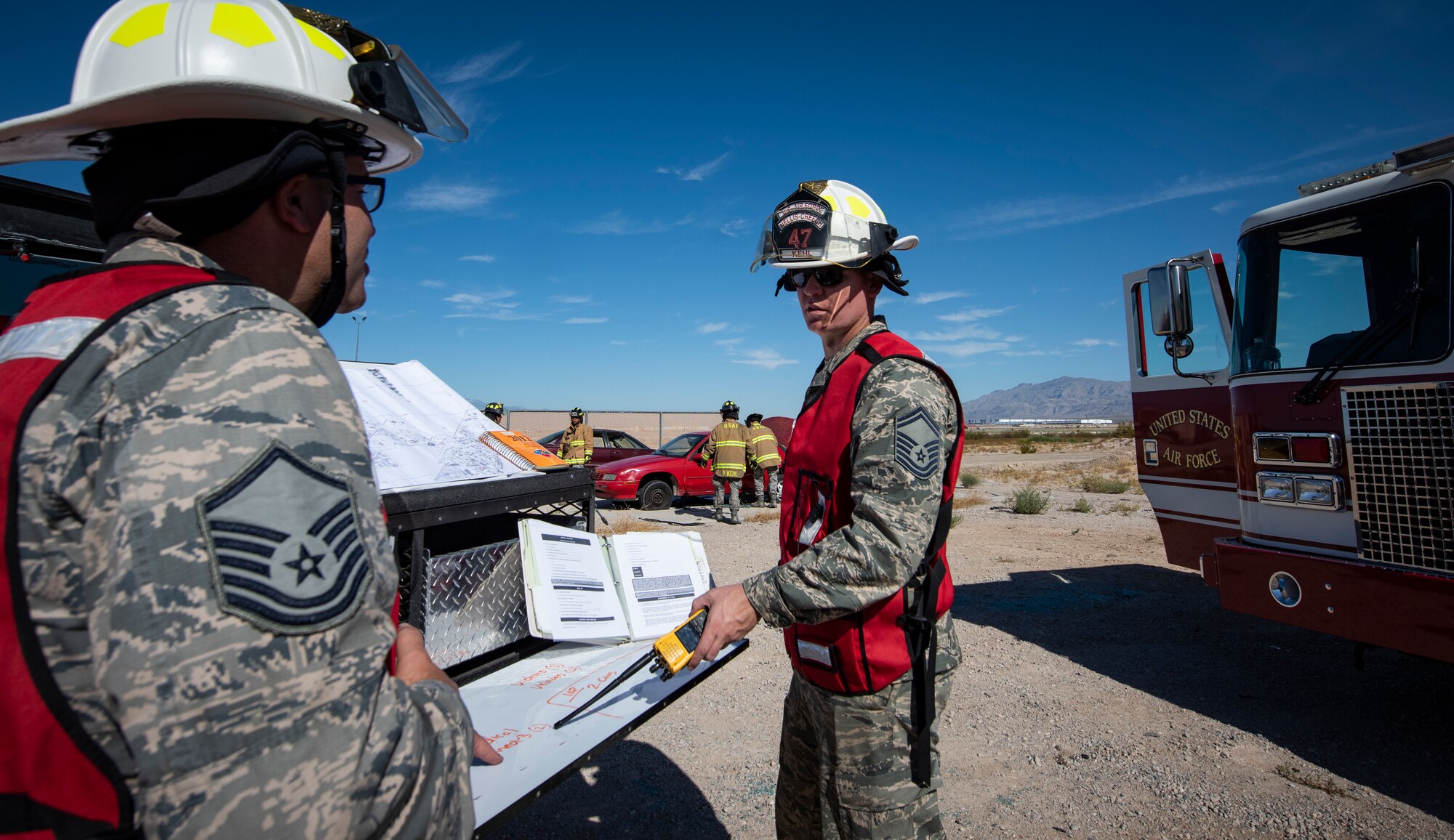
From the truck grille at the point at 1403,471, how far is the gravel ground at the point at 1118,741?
113 centimetres

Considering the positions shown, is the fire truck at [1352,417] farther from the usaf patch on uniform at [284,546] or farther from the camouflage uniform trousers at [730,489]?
the camouflage uniform trousers at [730,489]

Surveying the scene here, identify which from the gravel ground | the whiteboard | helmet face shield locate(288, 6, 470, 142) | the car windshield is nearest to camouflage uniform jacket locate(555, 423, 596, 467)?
the car windshield

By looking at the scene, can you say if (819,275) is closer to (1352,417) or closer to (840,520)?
(840,520)

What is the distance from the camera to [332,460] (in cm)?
87

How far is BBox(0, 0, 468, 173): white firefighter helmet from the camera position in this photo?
1.04 meters

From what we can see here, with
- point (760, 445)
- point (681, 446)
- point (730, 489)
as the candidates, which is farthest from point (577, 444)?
point (760, 445)

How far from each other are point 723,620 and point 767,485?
12.7 metres

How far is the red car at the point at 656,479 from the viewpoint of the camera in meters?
14.1

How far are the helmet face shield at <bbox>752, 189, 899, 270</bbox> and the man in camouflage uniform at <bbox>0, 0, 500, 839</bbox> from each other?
167 centimetres

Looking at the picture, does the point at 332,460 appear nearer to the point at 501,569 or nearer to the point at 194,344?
the point at 194,344

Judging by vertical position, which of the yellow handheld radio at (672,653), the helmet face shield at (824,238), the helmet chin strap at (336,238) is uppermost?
the helmet face shield at (824,238)

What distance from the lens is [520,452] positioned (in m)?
2.95

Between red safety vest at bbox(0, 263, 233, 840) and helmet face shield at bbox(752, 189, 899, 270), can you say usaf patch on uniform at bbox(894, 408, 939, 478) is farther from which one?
red safety vest at bbox(0, 263, 233, 840)

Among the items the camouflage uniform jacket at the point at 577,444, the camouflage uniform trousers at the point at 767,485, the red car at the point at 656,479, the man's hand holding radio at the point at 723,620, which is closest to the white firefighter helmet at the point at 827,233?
the man's hand holding radio at the point at 723,620
